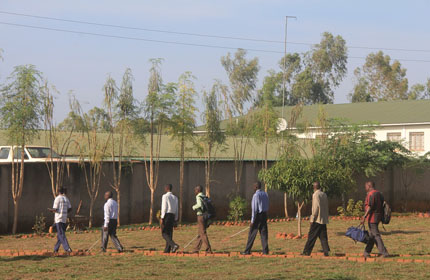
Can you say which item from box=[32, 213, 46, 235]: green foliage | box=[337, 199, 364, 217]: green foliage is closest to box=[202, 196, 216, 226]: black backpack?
box=[32, 213, 46, 235]: green foliage

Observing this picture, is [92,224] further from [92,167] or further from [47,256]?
[47,256]

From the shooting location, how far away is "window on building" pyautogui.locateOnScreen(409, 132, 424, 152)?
43.3 meters

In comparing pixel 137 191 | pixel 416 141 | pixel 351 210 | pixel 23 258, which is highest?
pixel 416 141

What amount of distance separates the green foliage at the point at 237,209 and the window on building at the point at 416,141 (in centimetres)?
2045

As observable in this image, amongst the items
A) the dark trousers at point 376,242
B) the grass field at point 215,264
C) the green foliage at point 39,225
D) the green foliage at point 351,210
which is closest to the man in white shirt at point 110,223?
the grass field at point 215,264

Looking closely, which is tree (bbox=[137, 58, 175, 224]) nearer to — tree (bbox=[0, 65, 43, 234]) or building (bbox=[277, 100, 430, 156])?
tree (bbox=[0, 65, 43, 234])

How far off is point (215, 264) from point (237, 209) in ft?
40.0

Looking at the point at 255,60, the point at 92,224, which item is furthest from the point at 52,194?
the point at 255,60

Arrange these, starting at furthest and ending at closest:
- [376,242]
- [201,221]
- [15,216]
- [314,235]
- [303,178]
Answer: [15,216]
[303,178]
[201,221]
[314,235]
[376,242]

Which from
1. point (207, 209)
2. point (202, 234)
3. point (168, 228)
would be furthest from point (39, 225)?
point (207, 209)

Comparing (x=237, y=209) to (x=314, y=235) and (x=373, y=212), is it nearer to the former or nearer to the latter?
(x=314, y=235)

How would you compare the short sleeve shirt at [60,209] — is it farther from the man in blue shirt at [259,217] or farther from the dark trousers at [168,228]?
the man in blue shirt at [259,217]

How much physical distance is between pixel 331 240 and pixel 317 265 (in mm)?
6091

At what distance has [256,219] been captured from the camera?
15719mm
